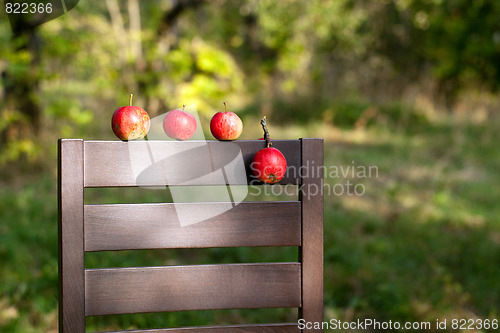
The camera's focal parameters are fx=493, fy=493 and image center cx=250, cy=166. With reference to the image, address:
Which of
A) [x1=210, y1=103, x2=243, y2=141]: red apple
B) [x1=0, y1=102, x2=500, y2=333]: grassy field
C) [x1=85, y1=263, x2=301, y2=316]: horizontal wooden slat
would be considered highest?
[x1=210, y1=103, x2=243, y2=141]: red apple

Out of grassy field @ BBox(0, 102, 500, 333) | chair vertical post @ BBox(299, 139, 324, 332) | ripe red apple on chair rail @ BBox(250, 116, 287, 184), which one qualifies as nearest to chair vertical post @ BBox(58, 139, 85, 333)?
ripe red apple on chair rail @ BBox(250, 116, 287, 184)

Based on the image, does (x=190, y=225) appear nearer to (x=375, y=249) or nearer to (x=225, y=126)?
(x=225, y=126)

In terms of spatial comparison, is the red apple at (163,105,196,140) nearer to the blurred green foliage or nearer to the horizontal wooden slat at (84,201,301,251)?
the horizontal wooden slat at (84,201,301,251)

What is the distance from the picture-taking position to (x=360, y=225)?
12.0ft

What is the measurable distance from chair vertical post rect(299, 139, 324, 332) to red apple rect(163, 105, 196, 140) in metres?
0.26

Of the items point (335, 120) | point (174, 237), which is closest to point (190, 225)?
point (174, 237)

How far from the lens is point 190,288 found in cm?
109

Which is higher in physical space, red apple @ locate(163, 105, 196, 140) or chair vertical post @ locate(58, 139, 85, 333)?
red apple @ locate(163, 105, 196, 140)

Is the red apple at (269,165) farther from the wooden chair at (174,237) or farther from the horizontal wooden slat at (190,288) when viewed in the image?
the horizontal wooden slat at (190,288)

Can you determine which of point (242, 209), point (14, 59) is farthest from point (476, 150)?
point (242, 209)

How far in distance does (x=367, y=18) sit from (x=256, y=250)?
22.0 feet

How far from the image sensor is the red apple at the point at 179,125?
44.4 inches

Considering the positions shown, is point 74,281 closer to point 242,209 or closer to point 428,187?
point 242,209

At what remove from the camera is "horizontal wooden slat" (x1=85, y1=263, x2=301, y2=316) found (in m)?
1.05
